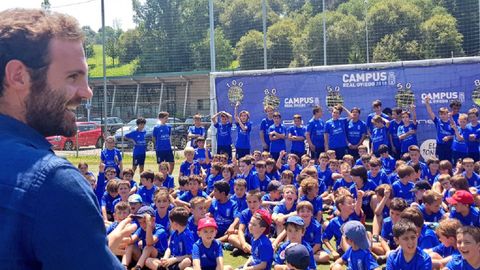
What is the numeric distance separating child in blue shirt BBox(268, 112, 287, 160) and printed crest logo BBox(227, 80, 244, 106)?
176 cm

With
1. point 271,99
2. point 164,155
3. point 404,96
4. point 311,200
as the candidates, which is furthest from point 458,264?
point 271,99

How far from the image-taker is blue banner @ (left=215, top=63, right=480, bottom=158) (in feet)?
41.5

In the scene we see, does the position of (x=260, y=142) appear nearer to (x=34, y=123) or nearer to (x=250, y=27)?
(x=34, y=123)

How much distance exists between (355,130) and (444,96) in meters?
2.06

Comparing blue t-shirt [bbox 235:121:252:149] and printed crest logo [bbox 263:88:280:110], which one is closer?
blue t-shirt [bbox 235:121:252:149]

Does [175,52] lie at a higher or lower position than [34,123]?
higher

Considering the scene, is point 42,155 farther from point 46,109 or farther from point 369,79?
point 369,79

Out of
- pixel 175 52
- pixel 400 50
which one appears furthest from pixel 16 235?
pixel 175 52

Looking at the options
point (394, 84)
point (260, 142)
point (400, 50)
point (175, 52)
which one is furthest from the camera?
point (175, 52)

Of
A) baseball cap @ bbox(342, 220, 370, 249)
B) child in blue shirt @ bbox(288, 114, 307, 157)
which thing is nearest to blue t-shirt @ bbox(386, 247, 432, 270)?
baseball cap @ bbox(342, 220, 370, 249)

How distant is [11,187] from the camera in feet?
3.73

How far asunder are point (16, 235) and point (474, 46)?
28.0 m

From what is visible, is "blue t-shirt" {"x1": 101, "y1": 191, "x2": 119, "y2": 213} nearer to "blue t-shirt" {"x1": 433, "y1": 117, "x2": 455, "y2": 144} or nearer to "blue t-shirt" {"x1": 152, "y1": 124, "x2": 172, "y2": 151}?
"blue t-shirt" {"x1": 152, "y1": 124, "x2": 172, "y2": 151}

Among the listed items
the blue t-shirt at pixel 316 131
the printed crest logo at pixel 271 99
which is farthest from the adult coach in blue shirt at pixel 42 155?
the printed crest logo at pixel 271 99
